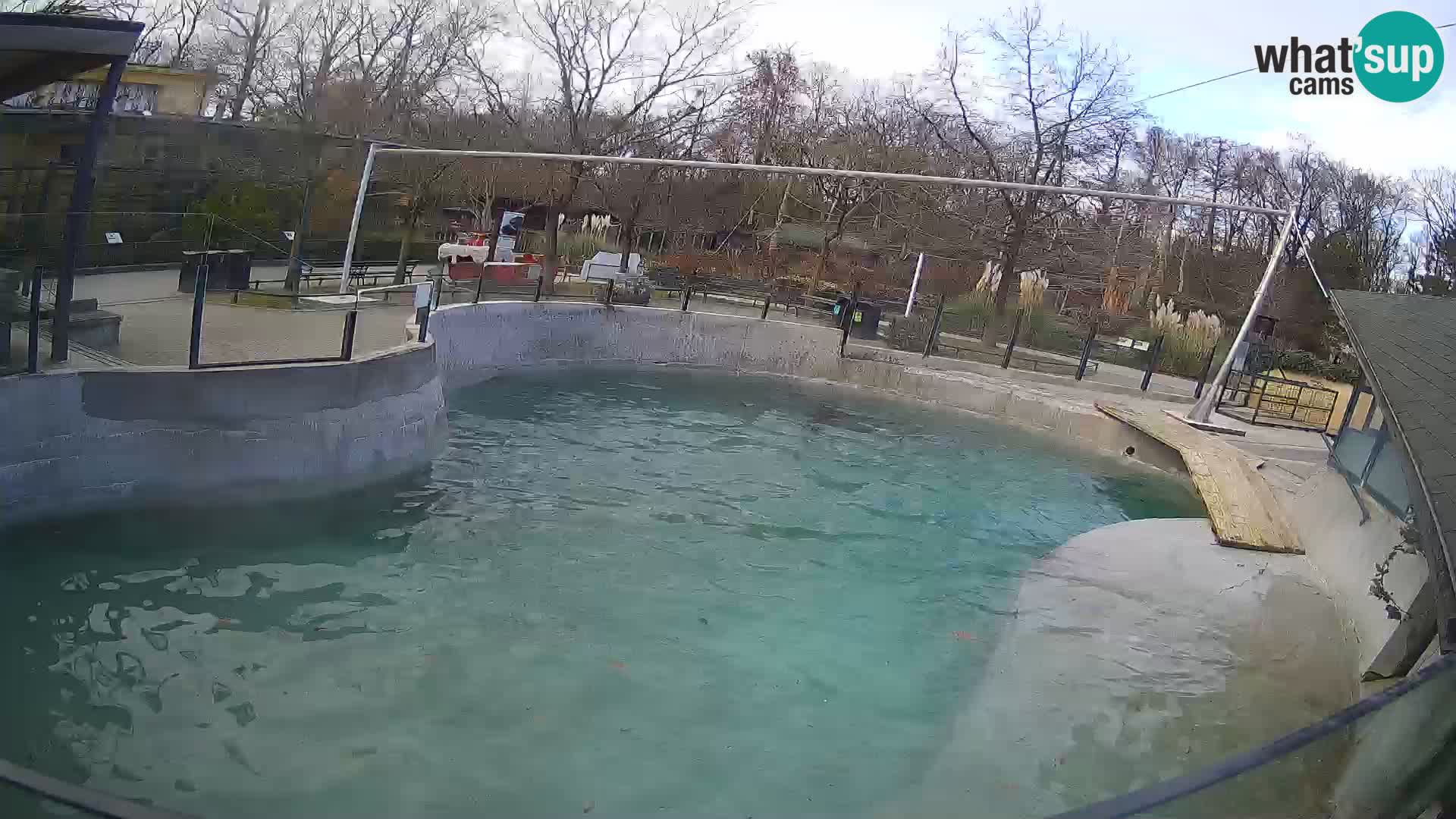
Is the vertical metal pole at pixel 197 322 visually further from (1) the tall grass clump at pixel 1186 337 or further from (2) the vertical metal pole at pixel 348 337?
(1) the tall grass clump at pixel 1186 337

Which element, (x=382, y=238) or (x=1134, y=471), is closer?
(x=1134, y=471)

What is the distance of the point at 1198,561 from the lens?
30.4 feet

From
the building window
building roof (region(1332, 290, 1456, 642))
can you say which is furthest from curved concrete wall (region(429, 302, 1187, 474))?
building roof (region(1332, 290, 1456, 642))

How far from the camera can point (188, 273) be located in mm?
12820

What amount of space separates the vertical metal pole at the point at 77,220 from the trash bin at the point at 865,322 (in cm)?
1476

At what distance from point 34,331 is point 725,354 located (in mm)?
13515

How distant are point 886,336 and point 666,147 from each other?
11581 mm

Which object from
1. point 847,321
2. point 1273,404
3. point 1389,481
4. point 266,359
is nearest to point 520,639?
point 266,359

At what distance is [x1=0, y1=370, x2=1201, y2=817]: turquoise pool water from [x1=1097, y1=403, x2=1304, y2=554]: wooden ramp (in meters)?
1.61

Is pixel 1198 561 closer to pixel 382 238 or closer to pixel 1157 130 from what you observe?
pixel 382 238

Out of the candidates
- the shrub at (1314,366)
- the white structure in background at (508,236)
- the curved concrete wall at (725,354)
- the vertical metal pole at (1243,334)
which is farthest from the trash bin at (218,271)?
the shrub at (1314,366)

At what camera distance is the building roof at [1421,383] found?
447 cm

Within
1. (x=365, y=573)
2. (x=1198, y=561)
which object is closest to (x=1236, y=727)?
(x=1198, y=561)

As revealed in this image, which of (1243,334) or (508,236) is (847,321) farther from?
(508,236)
